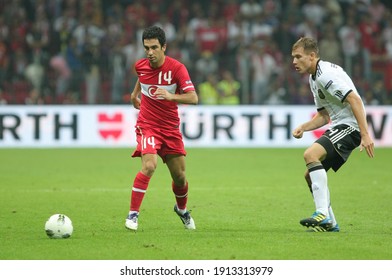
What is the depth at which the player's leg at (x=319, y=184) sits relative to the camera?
8781 mm

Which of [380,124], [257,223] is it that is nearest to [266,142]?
[380,124]

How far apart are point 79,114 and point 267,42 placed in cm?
599

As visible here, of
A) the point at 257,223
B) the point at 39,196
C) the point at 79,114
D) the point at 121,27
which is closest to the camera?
the point at 257,223

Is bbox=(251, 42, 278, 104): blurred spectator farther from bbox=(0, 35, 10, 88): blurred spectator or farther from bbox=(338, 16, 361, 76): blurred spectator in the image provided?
bbox=(0, 35, 10, 88): blurred spectator

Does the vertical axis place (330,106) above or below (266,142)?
above

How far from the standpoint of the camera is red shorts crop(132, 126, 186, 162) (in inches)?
359

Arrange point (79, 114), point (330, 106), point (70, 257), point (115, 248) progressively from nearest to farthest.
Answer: point (70, 257), point (115, 248), point (330, 106), point (79, 114)

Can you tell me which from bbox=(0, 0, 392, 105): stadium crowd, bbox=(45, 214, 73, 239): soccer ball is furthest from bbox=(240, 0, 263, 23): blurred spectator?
bbox=(45, 214, 73, 239): soccer ball

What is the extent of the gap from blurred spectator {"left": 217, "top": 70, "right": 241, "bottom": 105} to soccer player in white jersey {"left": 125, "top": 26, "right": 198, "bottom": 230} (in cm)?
1330

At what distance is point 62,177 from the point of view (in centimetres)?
1534

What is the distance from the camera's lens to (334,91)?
28.7 feet

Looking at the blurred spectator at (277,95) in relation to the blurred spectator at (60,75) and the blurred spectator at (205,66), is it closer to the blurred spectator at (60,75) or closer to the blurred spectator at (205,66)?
the blurred spectator at (205,66)

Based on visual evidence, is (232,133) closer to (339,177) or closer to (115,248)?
(339,177)

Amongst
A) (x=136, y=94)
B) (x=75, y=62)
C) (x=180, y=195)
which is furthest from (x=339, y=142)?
(x=75, y=62)
